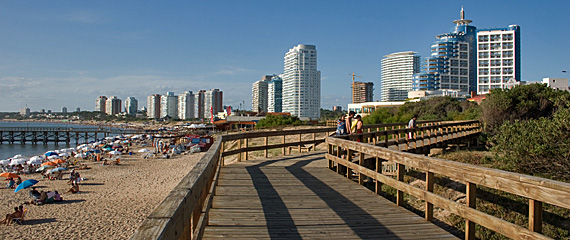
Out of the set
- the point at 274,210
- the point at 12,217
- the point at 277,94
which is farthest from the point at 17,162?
the point at 277,94

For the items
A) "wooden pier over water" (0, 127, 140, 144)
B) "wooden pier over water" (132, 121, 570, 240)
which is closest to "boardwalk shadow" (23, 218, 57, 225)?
"wooden pier over water" (132, 121, 570, 240)

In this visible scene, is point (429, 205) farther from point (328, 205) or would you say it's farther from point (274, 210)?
point (274, 210)

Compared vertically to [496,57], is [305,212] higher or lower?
lower

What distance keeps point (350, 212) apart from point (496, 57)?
6091 inches

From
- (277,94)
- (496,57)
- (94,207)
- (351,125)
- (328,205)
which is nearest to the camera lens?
(328,205)

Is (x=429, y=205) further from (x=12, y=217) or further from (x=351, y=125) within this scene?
(x=12, y=217)

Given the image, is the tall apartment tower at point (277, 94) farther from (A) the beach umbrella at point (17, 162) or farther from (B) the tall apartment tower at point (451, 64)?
(A) the beach umbrella at point (17, 162)

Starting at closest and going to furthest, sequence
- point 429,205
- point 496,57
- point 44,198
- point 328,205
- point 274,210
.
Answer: point 429,205 → point 274,210 → point 328,205 → point 44,198 → point 496,57

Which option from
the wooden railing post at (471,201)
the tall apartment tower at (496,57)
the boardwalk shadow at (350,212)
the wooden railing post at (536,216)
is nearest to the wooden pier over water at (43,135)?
the boardwalk shadow at (350,212)

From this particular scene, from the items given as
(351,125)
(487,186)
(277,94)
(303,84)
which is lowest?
(487,186)

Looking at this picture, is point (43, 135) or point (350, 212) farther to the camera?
point (43, 135)

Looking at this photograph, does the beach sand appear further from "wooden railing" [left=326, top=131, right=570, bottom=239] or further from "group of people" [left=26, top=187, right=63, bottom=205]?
"wooden railing" [left=326, top=131, right=570, bottom=239]

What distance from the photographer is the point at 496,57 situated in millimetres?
138000

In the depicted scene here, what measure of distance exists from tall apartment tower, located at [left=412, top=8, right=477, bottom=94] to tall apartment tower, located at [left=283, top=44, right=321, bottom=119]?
145 feet
